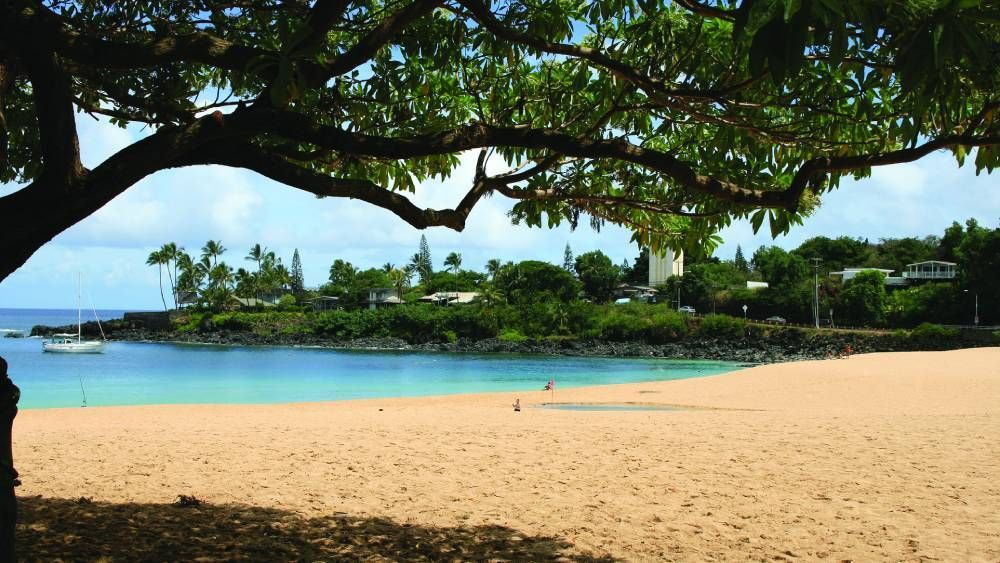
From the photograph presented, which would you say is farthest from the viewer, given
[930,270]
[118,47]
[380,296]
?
[380,296]

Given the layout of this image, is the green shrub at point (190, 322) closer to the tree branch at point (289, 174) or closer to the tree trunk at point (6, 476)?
the tree branch at point (289, 174)

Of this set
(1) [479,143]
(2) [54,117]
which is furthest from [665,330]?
(2) [54,117]

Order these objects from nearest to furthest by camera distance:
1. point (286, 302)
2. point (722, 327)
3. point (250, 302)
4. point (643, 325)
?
point (722, 327), point (643, 325), point (250, 302), point (286, 302)

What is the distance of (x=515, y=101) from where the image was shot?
18.4 feet

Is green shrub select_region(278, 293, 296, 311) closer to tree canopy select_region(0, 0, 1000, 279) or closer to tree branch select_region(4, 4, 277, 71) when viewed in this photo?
tree canopy select_region(0, 0, 1000, 279)

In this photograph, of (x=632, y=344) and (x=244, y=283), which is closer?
(x=632, y=344)

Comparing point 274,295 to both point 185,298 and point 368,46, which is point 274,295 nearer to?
point 185,298

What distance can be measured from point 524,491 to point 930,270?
72061mm

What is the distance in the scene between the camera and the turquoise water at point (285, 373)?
103 ft

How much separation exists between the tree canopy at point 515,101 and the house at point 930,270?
230 ft

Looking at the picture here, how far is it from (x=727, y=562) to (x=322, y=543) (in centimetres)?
247

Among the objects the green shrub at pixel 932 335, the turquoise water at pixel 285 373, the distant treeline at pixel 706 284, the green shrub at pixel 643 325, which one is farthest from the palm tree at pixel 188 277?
the green shrub at pixel 932 335

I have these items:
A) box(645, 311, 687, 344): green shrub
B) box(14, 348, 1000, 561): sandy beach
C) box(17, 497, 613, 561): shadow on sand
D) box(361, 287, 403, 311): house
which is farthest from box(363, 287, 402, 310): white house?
box(17, 497, 613, 561): shadow on sand

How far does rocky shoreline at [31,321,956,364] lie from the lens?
53.7m
